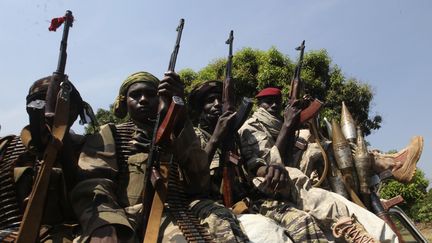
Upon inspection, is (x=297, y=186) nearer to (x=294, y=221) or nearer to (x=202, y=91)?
(x=294, y=221)

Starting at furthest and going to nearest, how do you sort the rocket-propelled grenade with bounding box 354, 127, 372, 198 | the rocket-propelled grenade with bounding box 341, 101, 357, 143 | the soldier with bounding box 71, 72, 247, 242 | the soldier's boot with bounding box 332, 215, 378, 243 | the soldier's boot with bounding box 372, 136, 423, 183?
1. the rocket-propelled grenade with bounding box 341, 101, 357, 143
2. the soldier's boot with bounding box 372, 136, 423, 183
3. the rocket-propelled grenade with bounding box 354, 127, 372, 198
4. the soldier's boot with bounding box 332, 215, 378, 243
5. the soldier with bounding box 71, 72, 247, 242

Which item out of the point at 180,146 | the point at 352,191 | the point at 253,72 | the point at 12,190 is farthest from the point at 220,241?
the point at 253,72

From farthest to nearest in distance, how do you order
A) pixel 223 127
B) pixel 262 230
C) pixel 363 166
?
1. pixel 363 166
2. pixel 223 127
3. pixel 262 230

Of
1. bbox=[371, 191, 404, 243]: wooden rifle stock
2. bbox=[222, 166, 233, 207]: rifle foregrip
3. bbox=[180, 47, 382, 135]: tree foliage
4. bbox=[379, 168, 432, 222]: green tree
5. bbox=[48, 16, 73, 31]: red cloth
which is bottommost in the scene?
bbox=[379, 168, 432, 222]: green tree

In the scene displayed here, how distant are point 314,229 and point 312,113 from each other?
2491mm

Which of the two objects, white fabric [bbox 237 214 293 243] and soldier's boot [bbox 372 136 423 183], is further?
soldier's boot [bbox 372 136 423 183]

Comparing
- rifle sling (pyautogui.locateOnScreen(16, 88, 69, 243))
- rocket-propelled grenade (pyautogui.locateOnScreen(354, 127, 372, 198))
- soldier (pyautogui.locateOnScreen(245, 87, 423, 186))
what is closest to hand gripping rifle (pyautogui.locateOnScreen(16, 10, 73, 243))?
rifle sling (pyautogui.locateOnScreen(16, 88, 69, 243))

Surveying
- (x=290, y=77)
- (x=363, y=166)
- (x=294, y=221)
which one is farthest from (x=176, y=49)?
(x=290, y=77)

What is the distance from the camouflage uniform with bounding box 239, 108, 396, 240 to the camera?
420 cm

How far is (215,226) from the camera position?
3.46m

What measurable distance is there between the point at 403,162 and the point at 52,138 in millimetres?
5100

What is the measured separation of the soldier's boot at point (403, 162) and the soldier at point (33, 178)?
175 inches

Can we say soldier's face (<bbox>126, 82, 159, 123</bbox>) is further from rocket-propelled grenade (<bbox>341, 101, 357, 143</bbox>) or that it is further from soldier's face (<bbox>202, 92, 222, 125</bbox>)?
rocket-propelled grenade (<bbox>341, 101, 357, 143</bbox>)

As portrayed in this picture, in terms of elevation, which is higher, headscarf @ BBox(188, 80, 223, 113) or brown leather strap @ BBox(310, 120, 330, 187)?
headscarf @ BBox(188, 80, 223, 113)
